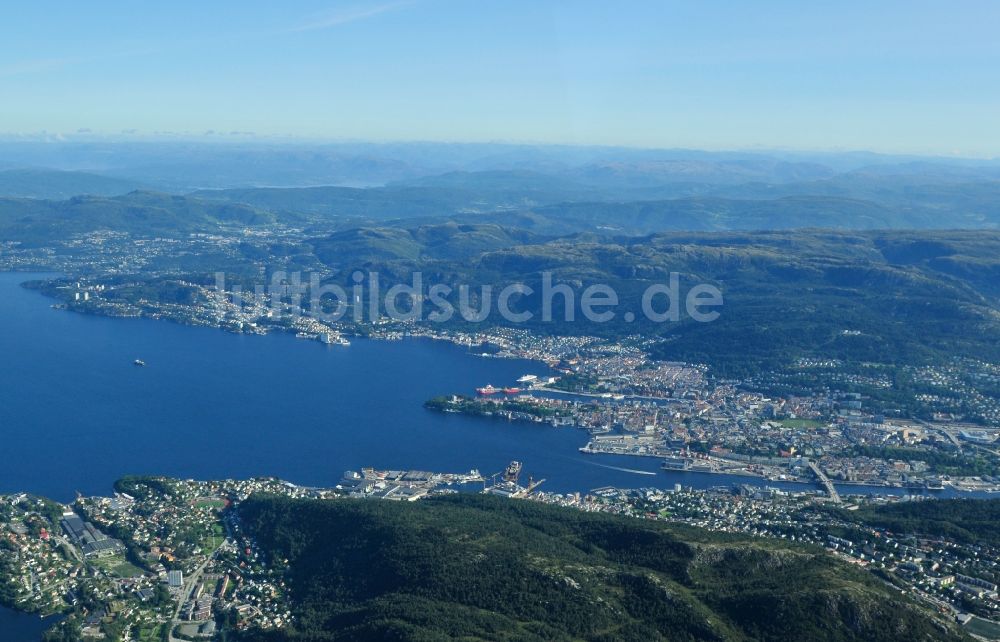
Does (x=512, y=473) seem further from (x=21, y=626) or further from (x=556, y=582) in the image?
(x=21, y=626)

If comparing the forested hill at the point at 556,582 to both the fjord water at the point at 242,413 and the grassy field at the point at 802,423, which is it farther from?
the grassy field at the point at 802,423

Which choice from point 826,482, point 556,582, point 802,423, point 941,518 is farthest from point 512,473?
point 802,423

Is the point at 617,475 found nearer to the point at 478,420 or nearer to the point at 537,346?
the point at 478,420

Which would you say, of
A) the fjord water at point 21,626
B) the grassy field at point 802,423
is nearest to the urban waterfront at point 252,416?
the grassy field at point 802,423

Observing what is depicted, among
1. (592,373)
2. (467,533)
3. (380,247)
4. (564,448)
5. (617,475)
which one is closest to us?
(467,533)

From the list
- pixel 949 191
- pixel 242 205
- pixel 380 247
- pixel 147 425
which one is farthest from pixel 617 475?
pixel 949 191

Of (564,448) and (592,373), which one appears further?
(592,373)

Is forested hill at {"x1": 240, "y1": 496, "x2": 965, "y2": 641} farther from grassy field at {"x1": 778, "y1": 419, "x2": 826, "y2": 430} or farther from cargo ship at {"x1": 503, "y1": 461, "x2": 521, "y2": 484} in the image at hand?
grassy field at {"x1": 778, "y1": 419, "x2": 826, "y2": 430}
